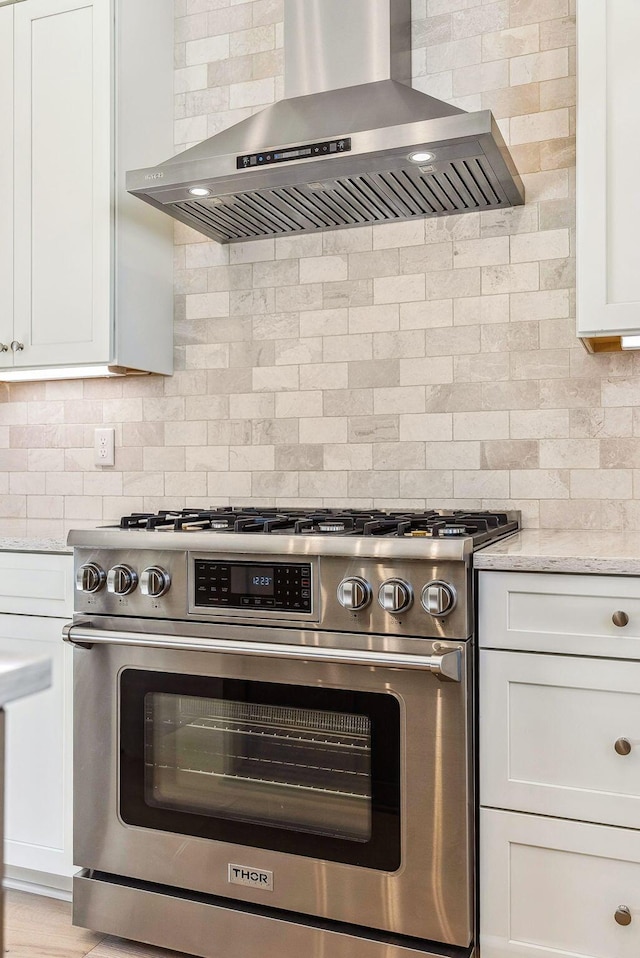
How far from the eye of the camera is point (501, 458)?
2.29 metres

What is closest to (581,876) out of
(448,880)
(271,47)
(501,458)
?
(448,880)

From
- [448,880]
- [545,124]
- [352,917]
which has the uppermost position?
[545,124]

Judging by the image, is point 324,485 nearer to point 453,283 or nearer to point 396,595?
point 453,283

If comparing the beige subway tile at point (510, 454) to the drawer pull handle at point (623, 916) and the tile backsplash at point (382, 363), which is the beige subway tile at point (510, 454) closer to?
the tile backsplash at point (382, 363)

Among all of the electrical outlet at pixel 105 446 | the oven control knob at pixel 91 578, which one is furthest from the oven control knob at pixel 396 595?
the electrical outlet at pixel 105 446

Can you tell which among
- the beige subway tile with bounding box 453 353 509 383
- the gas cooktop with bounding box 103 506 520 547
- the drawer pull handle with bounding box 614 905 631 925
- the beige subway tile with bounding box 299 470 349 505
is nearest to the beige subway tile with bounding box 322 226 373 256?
the beige subway tile with bounding box 453 353 509 383

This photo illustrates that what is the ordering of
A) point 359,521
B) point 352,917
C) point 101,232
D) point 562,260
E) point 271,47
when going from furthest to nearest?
1. point 271,47
2. point 101,232
3. point 562,260
4. point 359,521
5. point 352,917

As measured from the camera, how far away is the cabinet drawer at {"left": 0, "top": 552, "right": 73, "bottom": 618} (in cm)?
204

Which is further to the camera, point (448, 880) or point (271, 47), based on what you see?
point (271, 47)

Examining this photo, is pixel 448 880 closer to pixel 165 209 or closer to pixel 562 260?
pixel 562 260

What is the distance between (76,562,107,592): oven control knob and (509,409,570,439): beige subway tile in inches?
46.8

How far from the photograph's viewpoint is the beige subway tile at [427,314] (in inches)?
92.7

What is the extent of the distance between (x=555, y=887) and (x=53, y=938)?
123cm

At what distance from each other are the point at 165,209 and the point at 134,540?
1008 mm
